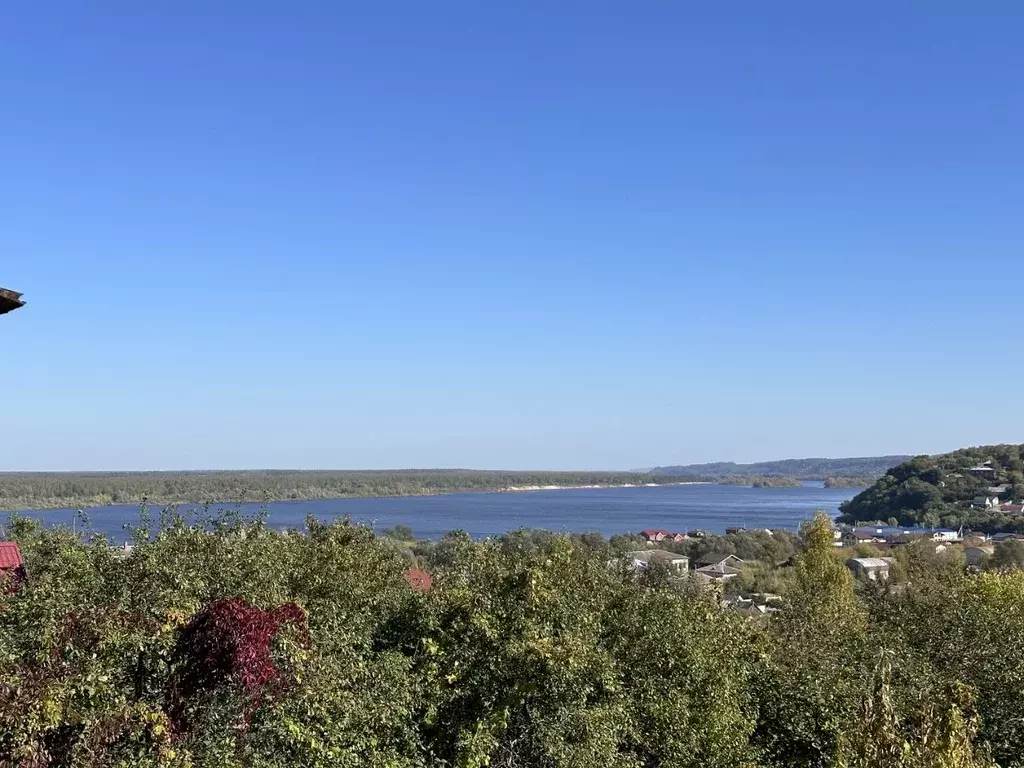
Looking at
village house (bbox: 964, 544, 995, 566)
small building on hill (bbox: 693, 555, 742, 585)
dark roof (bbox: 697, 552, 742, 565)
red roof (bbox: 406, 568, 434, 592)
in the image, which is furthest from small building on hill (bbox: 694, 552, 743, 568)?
red roof (bbox: 406, 568, 434, 592)

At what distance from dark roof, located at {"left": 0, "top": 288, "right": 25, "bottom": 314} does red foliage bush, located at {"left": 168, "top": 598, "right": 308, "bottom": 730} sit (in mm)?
3595

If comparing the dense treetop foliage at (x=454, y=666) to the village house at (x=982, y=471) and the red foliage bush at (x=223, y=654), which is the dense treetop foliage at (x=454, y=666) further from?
the village house at (x=982, y=471)

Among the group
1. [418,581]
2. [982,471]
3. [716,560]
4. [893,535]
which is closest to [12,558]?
[418,581]

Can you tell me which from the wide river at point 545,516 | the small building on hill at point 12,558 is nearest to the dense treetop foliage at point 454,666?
the small building on hill at point 12,558

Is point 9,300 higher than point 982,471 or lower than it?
higher

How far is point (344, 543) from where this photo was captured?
17.9 m

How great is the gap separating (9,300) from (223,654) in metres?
4.09

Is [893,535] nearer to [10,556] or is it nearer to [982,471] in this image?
[982,471]

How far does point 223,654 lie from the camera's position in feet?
26.1

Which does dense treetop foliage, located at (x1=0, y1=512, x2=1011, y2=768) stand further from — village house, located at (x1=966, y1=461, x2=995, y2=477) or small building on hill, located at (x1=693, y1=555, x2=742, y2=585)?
village house, located at (x1=966, y1=461, x2=995, y2=477)

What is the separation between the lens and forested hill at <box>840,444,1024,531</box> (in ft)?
394

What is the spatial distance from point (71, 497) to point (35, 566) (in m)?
180

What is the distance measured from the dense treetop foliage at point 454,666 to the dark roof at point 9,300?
9.59 ft

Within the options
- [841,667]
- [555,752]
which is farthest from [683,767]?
[841,667]
